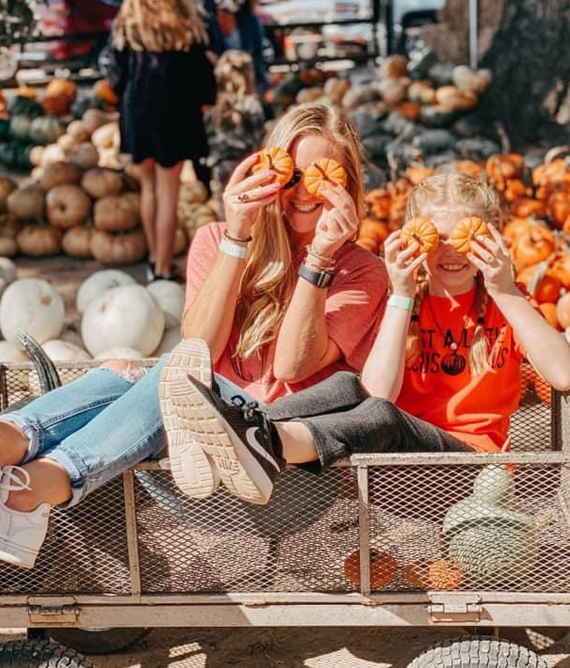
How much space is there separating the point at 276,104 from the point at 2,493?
10404mm

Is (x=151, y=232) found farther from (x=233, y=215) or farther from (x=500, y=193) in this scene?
(x=233, y=215)

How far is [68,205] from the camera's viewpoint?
8.06m

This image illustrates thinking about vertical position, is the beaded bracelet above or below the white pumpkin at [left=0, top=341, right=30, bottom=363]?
above

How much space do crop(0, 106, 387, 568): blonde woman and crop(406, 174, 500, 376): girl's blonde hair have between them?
5.6 inches

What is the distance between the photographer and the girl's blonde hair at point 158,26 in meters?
6.71

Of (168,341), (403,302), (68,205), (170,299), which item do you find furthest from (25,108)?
(403,302)

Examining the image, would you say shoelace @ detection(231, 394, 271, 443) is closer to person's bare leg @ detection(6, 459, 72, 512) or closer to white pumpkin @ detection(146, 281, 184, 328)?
person's bare leg @ detection(6, 459, 72, 512)

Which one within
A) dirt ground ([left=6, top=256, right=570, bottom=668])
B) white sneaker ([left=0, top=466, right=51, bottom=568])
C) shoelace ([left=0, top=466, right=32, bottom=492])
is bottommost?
dirt ground ([left=6, top=256, right=570, bottom=668])

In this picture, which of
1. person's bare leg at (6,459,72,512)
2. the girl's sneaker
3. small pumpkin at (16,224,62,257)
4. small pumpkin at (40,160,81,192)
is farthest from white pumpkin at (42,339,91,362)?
small pumpkin at (40,160,81,192)

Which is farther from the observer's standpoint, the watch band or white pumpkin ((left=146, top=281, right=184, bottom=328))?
white pumpkin ((left=146, top=281, right=184, bottom=328))

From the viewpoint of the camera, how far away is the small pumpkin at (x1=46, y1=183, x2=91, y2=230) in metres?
8.06

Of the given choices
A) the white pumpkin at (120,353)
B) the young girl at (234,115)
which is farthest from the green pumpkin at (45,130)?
the white pumpkin at (120,353)

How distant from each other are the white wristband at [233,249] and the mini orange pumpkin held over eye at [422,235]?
0.46 m

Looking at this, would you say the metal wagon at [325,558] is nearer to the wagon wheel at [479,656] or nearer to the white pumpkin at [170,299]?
the wagon wheel at [479,656]
